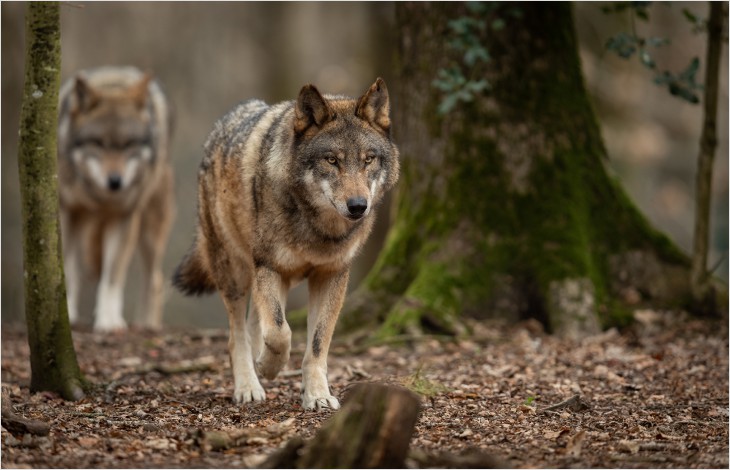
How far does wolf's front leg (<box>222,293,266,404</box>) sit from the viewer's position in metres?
5.53

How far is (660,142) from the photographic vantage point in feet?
64.4

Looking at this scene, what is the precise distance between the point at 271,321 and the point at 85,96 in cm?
610

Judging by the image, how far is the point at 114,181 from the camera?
10.2 metres

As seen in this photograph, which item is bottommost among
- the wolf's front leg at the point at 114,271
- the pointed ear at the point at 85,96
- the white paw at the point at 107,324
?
the white paw at the point at 107,324

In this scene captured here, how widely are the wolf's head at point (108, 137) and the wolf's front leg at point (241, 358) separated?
4.79 meters

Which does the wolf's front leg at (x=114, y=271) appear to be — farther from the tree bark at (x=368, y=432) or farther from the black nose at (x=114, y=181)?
the tree bark at (x=368, y=432)

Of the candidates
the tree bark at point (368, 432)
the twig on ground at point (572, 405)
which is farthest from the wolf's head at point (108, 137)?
the tree bark at point (368, 432)

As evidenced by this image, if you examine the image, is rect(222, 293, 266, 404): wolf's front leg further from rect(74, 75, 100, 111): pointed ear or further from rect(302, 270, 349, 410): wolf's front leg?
rect(74, 75, 100, 111): pointed ear

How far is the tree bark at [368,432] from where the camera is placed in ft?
11.0

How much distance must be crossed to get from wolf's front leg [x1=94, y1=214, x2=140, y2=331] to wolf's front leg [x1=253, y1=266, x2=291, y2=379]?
15.6 feet

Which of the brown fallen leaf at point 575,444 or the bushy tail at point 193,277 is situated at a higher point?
the bushy tail at point 193,277

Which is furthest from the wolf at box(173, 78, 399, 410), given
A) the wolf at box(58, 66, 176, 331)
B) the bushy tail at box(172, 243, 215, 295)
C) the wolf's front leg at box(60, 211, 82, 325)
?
the wolf's front leg at box(60, 211, 82, 325)

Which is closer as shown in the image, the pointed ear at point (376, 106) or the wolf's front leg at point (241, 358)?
the pointed ear at point (376, 106)

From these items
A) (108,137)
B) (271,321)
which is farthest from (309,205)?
(108,137)
